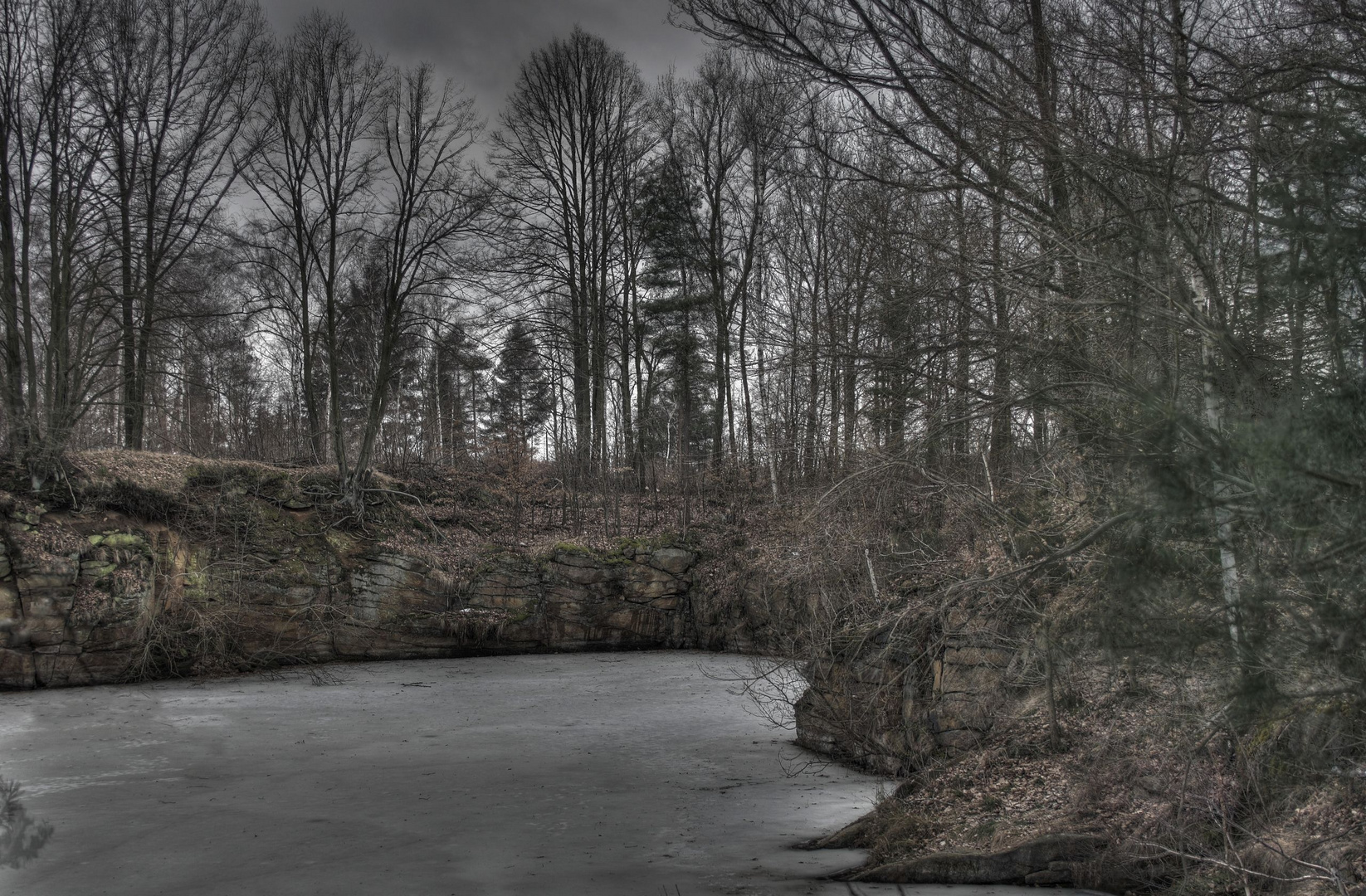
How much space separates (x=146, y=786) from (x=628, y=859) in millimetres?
4743

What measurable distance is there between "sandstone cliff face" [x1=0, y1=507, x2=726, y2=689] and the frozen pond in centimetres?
77

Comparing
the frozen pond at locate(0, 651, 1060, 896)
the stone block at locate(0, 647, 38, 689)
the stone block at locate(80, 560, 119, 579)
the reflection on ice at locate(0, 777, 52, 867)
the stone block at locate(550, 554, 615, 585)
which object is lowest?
the frozen pond at locate(0, 651, 1060, 896)

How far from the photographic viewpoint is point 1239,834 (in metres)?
5.28

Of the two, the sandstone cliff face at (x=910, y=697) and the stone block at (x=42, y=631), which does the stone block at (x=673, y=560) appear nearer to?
the sandstone cliff face at (x=910, y=697)

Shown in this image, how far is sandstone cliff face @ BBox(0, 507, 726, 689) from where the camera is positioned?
13125 millimetres

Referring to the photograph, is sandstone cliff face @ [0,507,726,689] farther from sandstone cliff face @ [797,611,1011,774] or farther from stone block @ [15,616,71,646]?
sandstone cliff face @ [797,611,1011,774]

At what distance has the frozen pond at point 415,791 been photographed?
6.03 m

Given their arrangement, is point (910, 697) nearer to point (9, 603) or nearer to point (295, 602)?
point (295, 602)

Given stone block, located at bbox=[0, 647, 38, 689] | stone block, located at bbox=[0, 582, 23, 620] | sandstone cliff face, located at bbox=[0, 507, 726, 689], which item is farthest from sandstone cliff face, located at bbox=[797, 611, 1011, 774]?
stone block, located at bbox=[0, 582, 23, 620]

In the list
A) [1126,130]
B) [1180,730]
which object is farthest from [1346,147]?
[1180,730]

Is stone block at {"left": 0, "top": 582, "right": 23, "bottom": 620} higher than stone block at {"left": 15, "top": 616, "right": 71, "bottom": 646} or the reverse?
higher

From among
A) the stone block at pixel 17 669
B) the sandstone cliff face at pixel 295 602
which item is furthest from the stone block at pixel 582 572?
the stone block at pixel 17 669

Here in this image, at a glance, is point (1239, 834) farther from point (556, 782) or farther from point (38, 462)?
point (38, 462)

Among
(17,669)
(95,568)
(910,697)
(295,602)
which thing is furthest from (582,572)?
(910,697)
